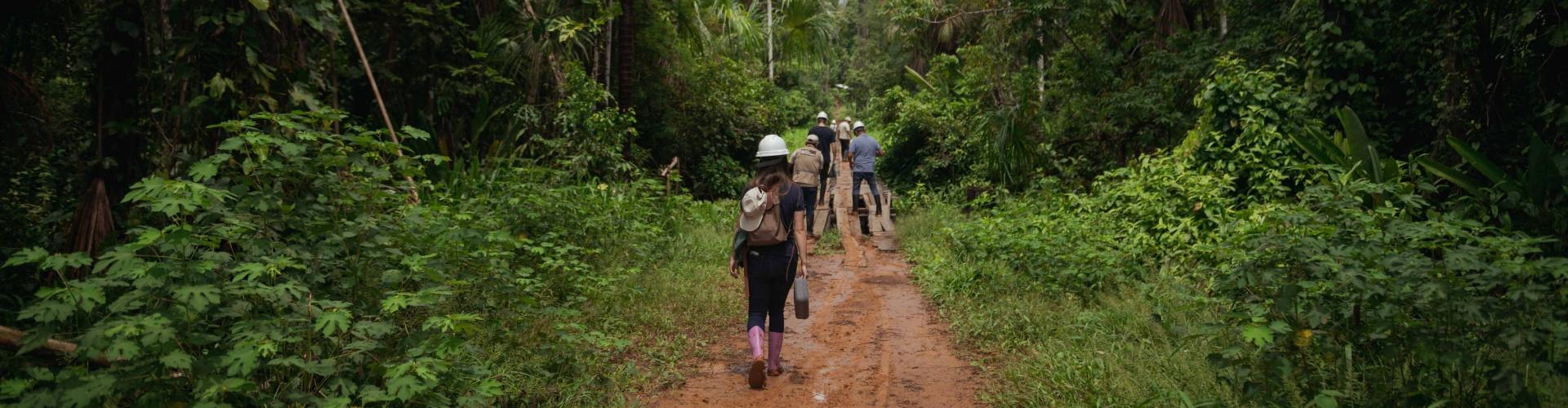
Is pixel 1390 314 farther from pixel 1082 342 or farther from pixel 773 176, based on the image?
pixel 773 176

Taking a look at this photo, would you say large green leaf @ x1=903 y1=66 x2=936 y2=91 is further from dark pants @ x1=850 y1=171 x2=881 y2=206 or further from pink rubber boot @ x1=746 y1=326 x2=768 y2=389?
pink rubber boot @ x1=746 y1=326 x2=768 y2=389

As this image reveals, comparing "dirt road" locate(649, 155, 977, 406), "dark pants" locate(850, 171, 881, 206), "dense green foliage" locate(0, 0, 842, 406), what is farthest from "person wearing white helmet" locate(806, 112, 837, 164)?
"dirt road" locate(649, 155, 977, 406)

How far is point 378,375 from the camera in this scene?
12.4 ft

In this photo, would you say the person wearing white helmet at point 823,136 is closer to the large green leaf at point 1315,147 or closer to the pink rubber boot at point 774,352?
the large green leaf at point 1315,147

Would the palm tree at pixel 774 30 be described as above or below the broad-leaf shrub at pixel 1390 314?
above

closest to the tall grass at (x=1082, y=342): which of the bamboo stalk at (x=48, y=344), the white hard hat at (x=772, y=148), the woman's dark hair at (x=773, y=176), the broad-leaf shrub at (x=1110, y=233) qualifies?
the broad-leaf shrub at (x=1110, y=233)

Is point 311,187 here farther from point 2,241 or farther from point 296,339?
point 2,241

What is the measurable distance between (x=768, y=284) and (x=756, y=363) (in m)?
0.49

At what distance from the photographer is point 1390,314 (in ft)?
11.1

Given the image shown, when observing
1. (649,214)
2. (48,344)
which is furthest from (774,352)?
(649,214)

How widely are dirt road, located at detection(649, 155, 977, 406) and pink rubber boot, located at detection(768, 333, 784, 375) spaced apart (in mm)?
68

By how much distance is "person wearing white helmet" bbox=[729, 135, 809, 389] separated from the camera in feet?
16.5

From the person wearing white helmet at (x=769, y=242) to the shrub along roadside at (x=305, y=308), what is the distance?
0.72 meters

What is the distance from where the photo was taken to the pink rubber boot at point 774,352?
5309mm
